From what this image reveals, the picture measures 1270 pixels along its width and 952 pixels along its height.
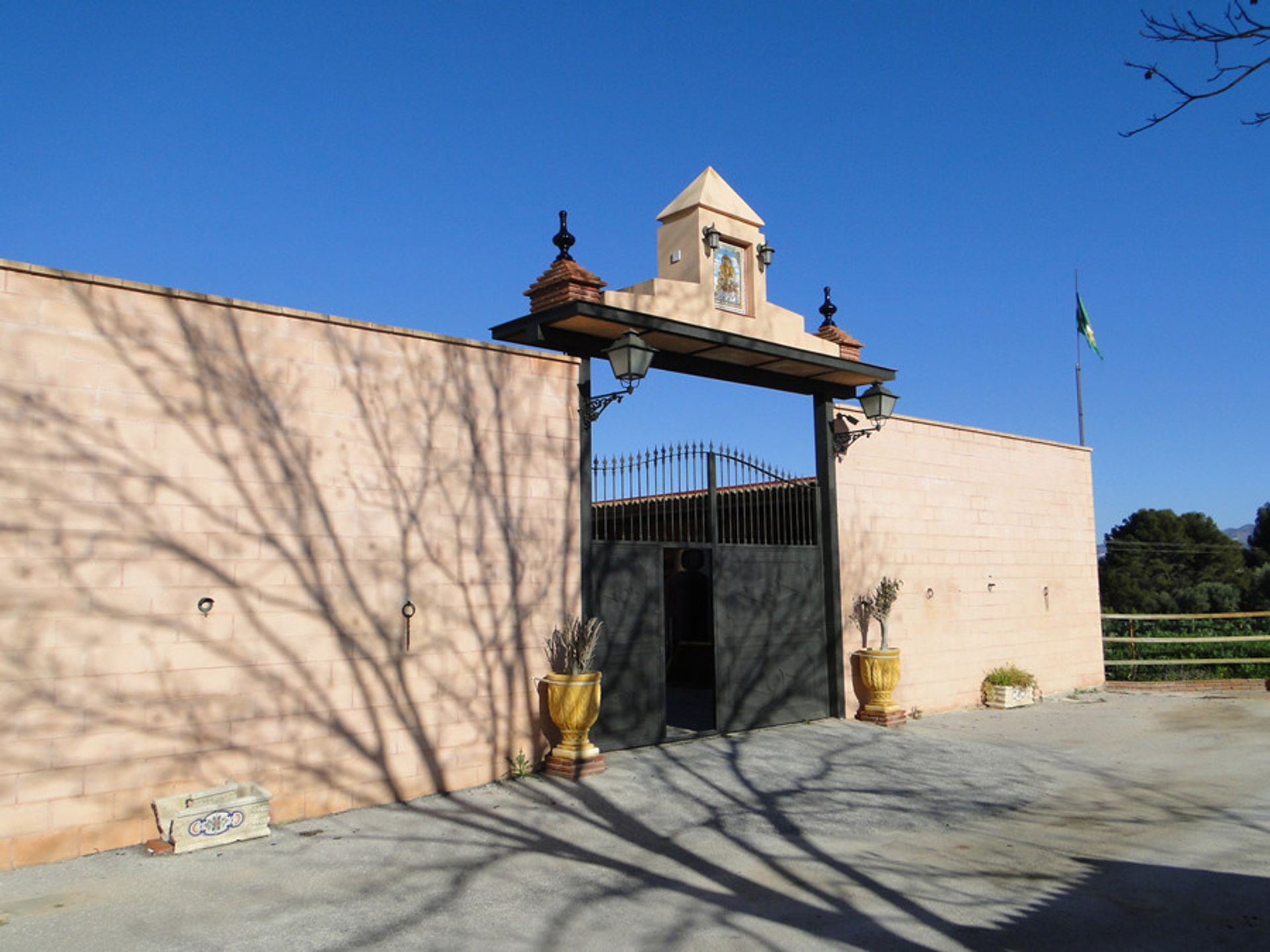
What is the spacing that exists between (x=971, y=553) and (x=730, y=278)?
5.76 metres

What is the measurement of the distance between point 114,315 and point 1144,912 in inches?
289

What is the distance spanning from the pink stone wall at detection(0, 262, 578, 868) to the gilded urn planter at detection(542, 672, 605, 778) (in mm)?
324

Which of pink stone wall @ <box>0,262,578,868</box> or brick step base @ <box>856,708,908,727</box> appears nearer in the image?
pink stone wall @ <box>0,262,578,868</box>

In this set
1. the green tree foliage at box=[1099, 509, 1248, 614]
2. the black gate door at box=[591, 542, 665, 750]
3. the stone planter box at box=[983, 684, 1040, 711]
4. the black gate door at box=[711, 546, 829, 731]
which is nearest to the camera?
the black gate door at box=[591, 542, 665, 750]

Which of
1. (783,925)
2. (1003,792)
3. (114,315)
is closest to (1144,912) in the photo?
(783,925)

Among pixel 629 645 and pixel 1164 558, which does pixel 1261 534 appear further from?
pixel 629 645

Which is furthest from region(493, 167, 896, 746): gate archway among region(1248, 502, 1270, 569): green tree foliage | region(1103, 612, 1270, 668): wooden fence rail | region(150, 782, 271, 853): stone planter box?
region(1248, 502, 1270, 569): green tree foliage

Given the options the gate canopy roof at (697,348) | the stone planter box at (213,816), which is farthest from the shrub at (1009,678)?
the stone planter box at (213,816)

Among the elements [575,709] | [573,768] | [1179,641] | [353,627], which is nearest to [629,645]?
[575,709]

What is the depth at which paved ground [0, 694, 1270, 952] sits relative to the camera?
16.7 feet

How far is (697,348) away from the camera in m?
10.4

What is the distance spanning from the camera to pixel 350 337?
786 centimetres

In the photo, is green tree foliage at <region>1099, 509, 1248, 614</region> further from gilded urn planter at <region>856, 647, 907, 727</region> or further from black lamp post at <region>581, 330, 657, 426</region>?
black lamp post at <region>581, 330, 657, 426</region>

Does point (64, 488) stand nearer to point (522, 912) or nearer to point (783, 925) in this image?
point (522, 912)
